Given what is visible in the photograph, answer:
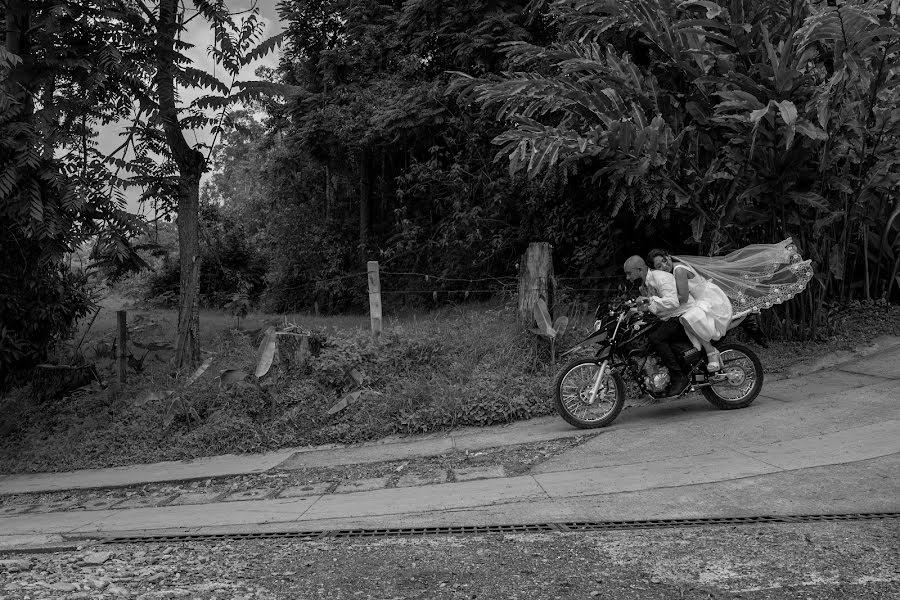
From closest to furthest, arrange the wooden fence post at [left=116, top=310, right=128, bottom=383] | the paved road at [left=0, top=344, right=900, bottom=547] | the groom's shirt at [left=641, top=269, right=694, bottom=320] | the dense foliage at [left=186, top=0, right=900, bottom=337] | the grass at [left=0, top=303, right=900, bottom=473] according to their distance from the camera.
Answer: the paved road at [left=0, top=344, right=900, bottom=547] < the groom's shirt at [left=641, top=269, right=694, bottom=320] < the grass at [left=0, top=303, right=900, bottom=473] < the dense foliage at [left=186, top=0, right=900, bottom=337] < the wooden fence post at [left=116, top=310, right=128, bottom=383]

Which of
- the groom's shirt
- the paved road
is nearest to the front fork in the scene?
the paved road

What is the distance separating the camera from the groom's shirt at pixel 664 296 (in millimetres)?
7422

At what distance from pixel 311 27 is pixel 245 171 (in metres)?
13.2

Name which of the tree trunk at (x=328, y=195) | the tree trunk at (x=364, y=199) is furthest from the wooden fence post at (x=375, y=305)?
the tree trunk at (x=328, y=195)

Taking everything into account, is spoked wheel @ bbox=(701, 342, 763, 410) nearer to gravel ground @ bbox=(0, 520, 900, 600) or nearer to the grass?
the grass

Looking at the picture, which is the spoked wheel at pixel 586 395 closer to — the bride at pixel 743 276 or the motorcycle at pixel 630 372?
the motorcycle at pixel 630 372

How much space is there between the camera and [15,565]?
5.02 metres

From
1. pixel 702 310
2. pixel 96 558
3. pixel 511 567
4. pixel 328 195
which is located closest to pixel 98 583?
pixel 96 558

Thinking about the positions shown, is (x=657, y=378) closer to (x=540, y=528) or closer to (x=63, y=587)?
(x=540, y=528)

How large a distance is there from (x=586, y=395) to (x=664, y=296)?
1.25 m

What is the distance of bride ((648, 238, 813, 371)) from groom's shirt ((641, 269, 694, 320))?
153mm

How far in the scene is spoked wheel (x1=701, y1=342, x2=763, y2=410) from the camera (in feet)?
25.5

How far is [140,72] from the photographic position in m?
9.45

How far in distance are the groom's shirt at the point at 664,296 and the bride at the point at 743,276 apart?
15cm
